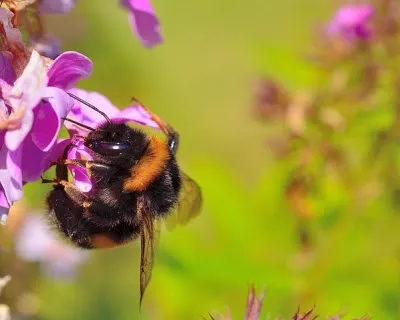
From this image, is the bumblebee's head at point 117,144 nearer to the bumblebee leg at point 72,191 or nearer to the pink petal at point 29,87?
the bumblebee leg at point 72,191

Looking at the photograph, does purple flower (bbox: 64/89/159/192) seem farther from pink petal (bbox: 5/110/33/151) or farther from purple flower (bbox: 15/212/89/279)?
purple flower (bbox: 15/212/89/279)

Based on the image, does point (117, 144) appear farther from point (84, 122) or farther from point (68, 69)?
point (68, 69)

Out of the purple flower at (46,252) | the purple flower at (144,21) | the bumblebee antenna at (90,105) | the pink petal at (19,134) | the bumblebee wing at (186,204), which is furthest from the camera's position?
the purple flower at (46,252)

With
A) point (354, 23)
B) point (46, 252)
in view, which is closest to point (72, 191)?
point (354, 23)

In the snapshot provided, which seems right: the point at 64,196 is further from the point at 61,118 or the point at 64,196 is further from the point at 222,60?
the point at 222,60

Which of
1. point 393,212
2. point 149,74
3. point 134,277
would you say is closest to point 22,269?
point 393,212

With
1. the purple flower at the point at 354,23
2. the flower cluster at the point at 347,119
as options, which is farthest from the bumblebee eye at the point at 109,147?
the purple flower at the point at 354,23

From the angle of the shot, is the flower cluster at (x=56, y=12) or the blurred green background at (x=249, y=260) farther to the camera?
the blurred green background at (x=249, y=260)
